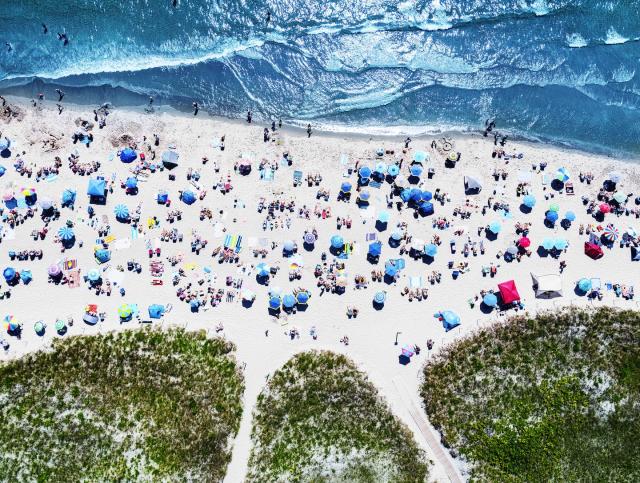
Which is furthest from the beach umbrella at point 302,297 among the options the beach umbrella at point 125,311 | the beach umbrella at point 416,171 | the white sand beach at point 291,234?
the beach umbrella at point 416,171

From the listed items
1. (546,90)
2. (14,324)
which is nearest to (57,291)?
(14,324)

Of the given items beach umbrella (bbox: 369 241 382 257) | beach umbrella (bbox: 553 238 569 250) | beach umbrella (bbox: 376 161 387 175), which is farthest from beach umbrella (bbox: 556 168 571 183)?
beach umbrella (bbox: 369 241 382 257)

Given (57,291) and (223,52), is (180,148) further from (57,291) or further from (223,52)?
(57,291)

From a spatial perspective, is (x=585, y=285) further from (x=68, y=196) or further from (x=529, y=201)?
(x=68, y=196)

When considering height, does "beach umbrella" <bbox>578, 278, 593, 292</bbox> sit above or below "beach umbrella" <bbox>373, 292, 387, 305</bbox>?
above

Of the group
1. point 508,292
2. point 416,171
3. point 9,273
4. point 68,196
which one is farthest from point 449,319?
point 9,273

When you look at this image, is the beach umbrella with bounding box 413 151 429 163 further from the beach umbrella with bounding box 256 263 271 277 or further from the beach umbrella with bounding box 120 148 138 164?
the beach umbrella with bounding box 120 148 138 164

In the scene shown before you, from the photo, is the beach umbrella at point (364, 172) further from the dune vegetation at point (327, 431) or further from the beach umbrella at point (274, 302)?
the dune vegetation at point (327, 431)

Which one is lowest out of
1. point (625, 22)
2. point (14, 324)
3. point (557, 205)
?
→ point (14, 324)
